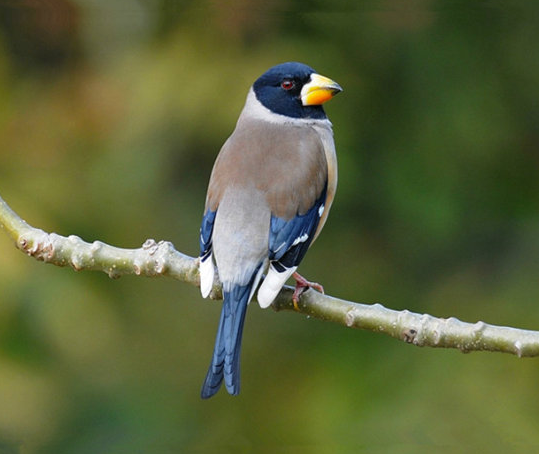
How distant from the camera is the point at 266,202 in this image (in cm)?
342

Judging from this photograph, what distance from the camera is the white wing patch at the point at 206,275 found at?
3.08 m

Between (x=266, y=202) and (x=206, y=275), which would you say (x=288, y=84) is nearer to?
(x=266, y=202)

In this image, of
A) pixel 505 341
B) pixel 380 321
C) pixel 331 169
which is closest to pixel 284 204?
pixel 331 169

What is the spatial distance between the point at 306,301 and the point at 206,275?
0.38 m

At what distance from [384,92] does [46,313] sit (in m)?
2.34

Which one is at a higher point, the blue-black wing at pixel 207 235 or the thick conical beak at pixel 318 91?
the thick conical beak at pixel 318 91

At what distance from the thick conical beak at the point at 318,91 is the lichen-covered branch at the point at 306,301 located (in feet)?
3.57

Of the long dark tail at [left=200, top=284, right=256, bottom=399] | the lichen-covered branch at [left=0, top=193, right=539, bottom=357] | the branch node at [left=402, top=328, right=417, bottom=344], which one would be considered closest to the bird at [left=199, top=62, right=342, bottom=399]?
the long dark tail at [left=200, top=284, right=256, bottom=399]

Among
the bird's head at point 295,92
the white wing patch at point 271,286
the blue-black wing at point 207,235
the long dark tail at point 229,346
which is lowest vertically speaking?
the long dark tail at point 229,346

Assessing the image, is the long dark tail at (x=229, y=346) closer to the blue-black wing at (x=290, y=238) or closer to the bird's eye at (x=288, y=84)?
the blue-black wing at (x=290, y=238)

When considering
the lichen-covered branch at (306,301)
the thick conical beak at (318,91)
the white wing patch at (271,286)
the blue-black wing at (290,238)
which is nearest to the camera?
the lichen-covered branch at (306,301)

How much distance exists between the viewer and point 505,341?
2582 mm

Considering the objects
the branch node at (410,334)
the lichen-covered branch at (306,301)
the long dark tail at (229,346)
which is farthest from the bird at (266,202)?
the branch node at (410,334)

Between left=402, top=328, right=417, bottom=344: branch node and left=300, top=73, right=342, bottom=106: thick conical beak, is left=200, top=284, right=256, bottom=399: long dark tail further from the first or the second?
left=300, top=73, right=342, bottom=106: thick conical beak
